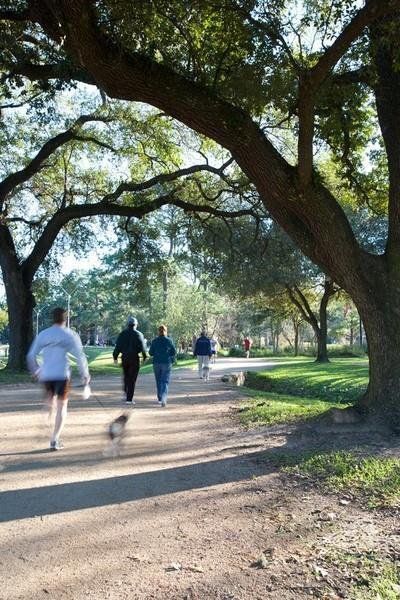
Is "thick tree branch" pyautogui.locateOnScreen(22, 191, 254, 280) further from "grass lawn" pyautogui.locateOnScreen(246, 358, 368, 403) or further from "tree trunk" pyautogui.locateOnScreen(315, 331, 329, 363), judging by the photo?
"tree trunk" pyautogui.locateOnScreen(315, 331, 329, 363)

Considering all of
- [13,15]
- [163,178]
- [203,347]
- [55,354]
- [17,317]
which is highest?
[163,178]

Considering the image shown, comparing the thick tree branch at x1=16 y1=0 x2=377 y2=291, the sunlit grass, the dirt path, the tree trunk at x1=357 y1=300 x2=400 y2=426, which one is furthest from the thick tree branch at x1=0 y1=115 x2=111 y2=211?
the tree trunk at x1=357 y1=300 x2=400 y2=426

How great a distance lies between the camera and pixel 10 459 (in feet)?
23.1

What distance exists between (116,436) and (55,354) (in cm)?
171

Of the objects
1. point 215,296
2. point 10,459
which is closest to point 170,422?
point 10,459

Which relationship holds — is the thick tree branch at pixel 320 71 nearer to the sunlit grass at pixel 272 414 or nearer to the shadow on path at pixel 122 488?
the sunlit grass at pixel 272 414

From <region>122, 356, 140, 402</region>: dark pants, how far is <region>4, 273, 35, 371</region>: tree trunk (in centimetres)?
898

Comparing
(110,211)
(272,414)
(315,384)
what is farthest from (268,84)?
(315,384)

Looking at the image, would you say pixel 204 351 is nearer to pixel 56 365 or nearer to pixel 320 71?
pixel 56 365

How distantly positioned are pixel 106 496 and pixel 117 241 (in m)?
19.0

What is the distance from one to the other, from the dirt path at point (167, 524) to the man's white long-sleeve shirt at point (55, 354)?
1.00 meters

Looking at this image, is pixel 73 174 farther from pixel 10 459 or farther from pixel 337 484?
pixel 337 484

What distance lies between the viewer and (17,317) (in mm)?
20844

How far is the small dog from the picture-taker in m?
7.63
